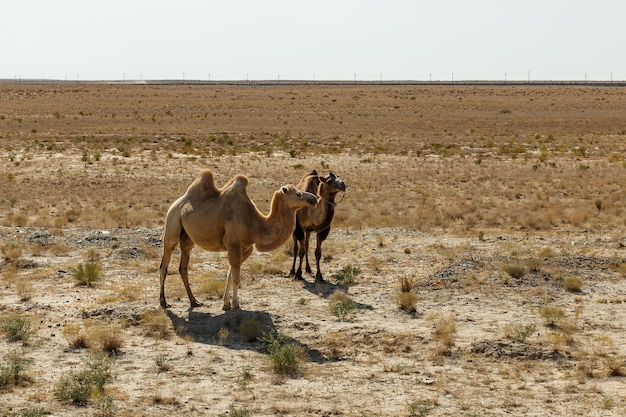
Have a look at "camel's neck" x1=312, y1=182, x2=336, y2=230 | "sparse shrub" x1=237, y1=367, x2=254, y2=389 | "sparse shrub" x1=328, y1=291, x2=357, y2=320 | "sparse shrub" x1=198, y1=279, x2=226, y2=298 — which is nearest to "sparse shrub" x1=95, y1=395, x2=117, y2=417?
"sparse shrub" x1=237, y1=367, x2=254, y2=389

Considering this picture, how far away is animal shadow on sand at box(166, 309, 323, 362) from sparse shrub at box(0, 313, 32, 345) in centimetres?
193

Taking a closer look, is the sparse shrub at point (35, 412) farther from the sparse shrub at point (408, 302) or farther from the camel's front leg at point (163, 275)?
the sparse shrub at point (408, 302)

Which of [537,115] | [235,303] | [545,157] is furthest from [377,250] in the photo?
[537,115]

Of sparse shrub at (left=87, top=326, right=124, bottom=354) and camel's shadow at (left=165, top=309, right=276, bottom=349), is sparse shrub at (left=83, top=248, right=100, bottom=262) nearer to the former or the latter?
camel's shadow at (left=165, top=309, right=276, bottom=349)

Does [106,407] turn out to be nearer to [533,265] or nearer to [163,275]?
[163,275]

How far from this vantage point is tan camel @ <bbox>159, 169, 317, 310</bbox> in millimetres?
12938

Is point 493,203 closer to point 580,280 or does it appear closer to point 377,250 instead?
point 377,250

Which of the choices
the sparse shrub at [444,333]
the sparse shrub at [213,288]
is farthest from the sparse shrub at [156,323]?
the sparse shrub at [444,333]

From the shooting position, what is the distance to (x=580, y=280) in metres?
14.7

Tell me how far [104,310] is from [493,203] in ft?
53.2

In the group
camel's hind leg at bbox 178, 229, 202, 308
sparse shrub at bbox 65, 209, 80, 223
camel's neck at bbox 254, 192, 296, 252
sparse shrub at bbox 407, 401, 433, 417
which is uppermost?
camel's neck at bbox 254, 192, 296, 252

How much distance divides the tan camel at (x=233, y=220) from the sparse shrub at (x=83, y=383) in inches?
117

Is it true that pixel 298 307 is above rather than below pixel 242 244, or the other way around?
below

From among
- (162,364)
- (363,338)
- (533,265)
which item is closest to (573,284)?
(533,265)
